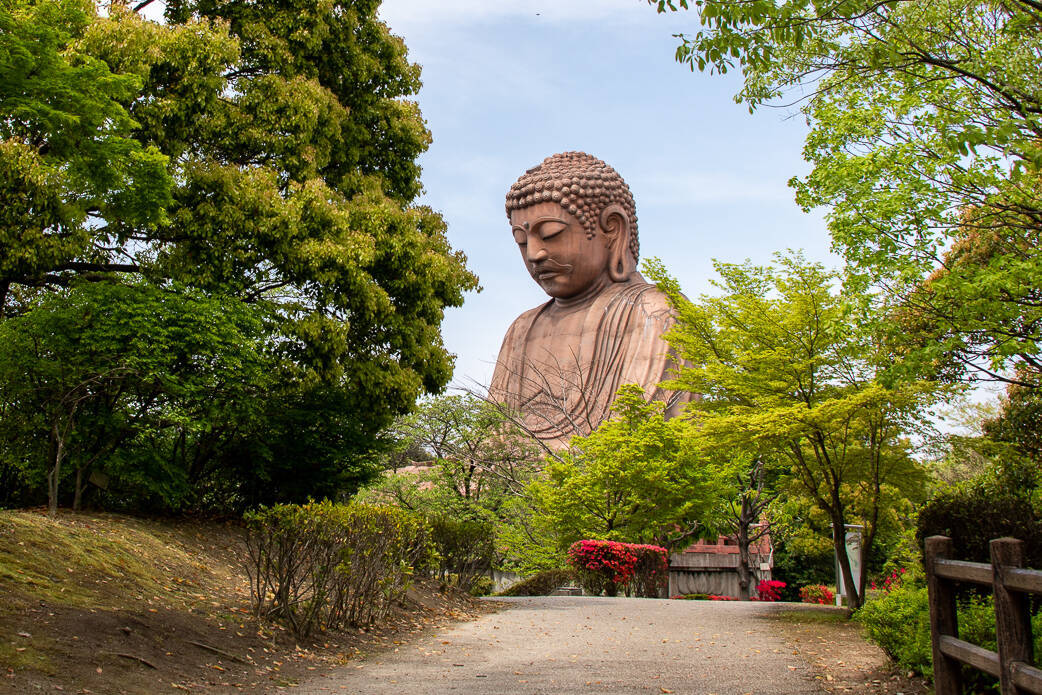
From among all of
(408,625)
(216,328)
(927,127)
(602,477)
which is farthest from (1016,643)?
(602,477)

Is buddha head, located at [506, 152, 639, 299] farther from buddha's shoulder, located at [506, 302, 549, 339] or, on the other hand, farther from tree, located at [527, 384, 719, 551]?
tree, located at [527, 384, 719, 551]

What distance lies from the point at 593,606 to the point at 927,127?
7263 mm

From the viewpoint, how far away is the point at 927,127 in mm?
7336

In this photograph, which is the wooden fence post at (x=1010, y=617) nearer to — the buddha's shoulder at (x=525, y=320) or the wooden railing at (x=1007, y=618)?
the wooden railing at (x=1007, y=618)

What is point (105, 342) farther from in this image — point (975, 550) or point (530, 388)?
point (530, 388)

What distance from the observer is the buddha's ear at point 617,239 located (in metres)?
24.2

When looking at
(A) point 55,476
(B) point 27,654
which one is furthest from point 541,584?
(B) point 27,654

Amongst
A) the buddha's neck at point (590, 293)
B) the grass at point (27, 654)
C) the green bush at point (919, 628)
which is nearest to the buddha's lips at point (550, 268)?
the buddha's neck at point (590, 293)

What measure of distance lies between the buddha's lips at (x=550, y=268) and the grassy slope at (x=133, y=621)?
1477cm

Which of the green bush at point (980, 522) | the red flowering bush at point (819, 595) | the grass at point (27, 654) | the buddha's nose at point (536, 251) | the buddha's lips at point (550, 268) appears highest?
the buddha's nose at point (536, 251)

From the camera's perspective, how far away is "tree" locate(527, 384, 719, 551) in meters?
16.6

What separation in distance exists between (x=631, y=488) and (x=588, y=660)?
959cm

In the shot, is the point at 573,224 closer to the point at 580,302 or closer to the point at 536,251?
the point at 536,251

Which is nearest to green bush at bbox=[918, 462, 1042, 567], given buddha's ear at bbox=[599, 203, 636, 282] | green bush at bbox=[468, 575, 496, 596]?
green bush at bbox=[468, 575, 496, 596]
